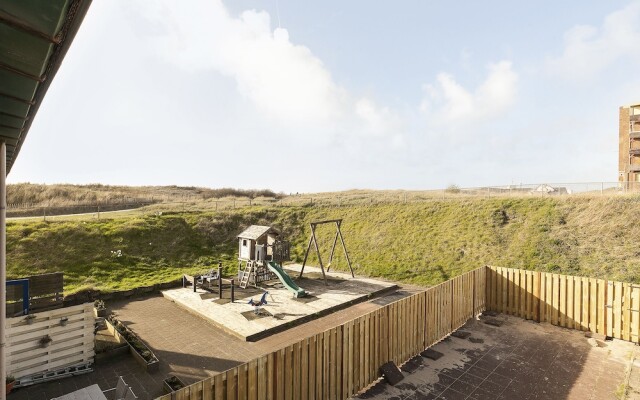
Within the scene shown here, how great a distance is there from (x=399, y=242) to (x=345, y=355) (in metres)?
19.1

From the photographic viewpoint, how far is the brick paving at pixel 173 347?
9.26 metres

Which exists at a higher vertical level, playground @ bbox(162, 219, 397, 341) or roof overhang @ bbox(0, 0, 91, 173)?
roof overhang @ bbox(0, 0, 91, 173)

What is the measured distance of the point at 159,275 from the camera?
69.7 ft

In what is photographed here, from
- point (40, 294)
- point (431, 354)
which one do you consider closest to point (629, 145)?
point (431, 354)

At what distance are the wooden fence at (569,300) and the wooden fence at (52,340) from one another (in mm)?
14913

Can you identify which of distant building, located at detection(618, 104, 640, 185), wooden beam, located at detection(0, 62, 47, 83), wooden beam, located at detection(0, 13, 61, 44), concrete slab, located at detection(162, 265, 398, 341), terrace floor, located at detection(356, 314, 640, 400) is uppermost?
distant building, located at detection(618, 104, 640, 185)

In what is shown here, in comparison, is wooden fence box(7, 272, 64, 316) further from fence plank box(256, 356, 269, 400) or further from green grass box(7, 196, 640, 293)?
green grass box(7, 196, 640, 293)

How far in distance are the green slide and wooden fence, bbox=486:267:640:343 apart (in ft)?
28.7

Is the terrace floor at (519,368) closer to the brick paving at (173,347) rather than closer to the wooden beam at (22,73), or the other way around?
the brick paving at (173,347)

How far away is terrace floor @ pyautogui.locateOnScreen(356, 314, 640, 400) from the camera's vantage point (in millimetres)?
8188

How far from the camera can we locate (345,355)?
7.88m

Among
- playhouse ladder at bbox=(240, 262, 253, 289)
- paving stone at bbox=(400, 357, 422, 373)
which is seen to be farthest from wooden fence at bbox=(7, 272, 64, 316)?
paving stone at bbox=(400, 357, 422, 373)

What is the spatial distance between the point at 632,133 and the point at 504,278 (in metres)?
46.5

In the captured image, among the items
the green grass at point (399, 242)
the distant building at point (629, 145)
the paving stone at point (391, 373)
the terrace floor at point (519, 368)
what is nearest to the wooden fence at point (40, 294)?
the green grass at point (399, 242)
